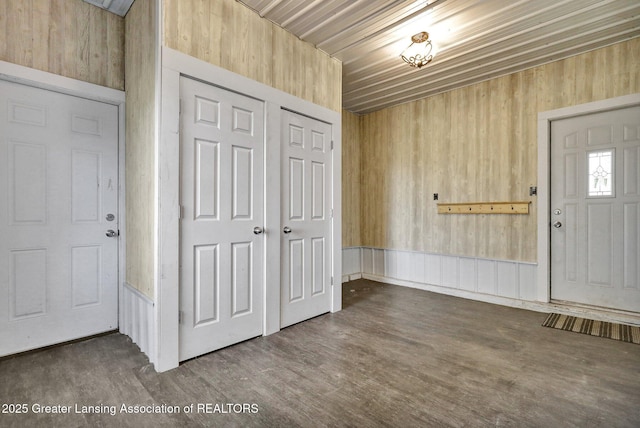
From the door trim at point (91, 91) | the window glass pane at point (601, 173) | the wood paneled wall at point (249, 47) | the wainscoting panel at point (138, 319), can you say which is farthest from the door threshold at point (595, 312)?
the door trim at point (91, 91)

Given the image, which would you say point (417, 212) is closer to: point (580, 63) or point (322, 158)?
point (322, 158)

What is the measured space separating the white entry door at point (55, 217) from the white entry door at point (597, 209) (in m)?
4.83

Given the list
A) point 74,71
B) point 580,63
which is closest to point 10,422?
point 74,71

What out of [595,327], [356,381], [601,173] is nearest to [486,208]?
[601,173]

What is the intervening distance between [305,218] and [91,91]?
2231mm

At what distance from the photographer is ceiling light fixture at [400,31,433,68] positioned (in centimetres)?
299

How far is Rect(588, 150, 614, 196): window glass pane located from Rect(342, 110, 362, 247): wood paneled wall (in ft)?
10.2

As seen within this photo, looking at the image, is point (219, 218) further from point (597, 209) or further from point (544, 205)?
point (597, 209)

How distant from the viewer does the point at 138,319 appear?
8.12ft

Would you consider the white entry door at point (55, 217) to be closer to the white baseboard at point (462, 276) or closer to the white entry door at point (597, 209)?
the white baseboard at point (462, 276)

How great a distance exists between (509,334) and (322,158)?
101 inches

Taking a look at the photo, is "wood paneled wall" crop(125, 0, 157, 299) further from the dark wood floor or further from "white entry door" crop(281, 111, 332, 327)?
"white entry door" crop(281, 111, 332, 327)

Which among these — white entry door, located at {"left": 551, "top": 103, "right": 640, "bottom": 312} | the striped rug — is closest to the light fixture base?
white entry door, located at {"left": 551, "top": 103, "right": 640, "bottom": 312}

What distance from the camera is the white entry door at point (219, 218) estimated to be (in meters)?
2.29
